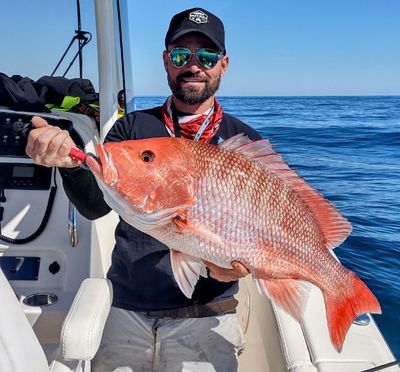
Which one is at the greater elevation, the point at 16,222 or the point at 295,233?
the point at 295,233

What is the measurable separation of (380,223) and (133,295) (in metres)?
4.53

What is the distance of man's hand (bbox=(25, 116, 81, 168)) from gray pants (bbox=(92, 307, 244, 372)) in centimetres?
96

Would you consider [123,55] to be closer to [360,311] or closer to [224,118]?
[224,118]

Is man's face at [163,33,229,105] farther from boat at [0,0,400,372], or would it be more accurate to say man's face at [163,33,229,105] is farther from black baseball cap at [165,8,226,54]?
boat at [0,0,400,372]

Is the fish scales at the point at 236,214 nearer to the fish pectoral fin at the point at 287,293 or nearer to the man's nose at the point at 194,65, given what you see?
the fish pectoral fin at the point at 287,293

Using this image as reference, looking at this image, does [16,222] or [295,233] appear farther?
[16,222]

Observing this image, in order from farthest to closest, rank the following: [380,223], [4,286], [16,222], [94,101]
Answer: [380,223] < [94,101] < [16,222] < [4,286]

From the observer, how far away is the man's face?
6.86 ft

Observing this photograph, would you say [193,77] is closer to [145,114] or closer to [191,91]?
[191,91]

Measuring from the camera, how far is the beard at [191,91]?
6.88 feet

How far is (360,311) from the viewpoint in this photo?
1.63 meters

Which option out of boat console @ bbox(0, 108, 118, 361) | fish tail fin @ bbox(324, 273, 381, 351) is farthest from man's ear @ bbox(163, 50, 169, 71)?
fish tail fin @ bbox(324, 273, 381, 351)

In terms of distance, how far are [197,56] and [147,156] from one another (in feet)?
2.79

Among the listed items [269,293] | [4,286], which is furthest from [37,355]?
[269,293]
